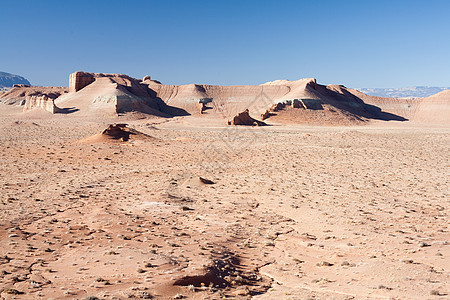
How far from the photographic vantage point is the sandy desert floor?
562 centimetres

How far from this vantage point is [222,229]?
29.3 feet

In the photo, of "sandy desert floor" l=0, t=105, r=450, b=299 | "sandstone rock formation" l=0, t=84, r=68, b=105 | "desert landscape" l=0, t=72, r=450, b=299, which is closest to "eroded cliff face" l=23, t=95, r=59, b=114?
"sandstone rock formation" l=0, t=84, r=68, b=105

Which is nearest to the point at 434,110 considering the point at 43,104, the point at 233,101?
the point at 233,101

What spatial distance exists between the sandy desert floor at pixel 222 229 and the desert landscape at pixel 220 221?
0.12ft

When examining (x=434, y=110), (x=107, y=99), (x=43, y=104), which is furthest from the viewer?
(x=434, y=110)

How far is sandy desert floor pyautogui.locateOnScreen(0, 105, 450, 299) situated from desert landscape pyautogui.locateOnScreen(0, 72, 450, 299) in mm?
37

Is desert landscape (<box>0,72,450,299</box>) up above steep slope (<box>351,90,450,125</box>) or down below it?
below

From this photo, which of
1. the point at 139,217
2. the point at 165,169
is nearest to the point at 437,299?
the point at 139,217

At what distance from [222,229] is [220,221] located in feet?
2.19

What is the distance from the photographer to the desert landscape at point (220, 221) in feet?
18.6

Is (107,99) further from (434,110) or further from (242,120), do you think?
(434,110)

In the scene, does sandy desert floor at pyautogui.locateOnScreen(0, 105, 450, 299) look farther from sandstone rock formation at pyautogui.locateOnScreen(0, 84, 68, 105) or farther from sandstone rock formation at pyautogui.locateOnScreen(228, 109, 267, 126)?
sandstone rock formation at pyautogui.locateOnScreen(0, 84, 68, 105)

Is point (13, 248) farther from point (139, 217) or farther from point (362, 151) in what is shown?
point (362, 151)

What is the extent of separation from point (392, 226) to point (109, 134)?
1979cm
